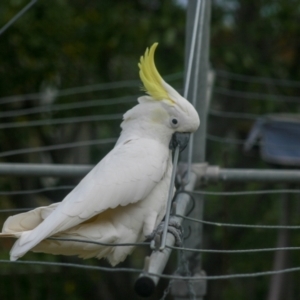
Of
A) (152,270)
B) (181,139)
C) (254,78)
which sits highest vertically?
(254,78)

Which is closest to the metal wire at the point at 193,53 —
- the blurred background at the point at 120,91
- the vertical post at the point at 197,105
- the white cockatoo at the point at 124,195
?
the vertical post at the point at 197,105

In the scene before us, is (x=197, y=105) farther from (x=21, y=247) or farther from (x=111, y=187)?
(x=21, y=247)

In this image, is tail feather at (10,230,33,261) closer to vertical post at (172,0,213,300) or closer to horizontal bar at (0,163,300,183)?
horizontal bar at (0,163,300,183)

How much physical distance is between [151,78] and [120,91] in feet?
6.80

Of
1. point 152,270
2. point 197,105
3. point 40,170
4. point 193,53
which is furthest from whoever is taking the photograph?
point 197,105

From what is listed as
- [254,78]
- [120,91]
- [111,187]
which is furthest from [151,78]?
[254,78]

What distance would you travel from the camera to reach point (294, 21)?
3781 millimetres

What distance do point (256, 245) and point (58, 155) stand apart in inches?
44.0

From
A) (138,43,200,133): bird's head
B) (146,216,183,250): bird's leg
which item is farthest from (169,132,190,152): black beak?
(146,216,183,250): bird's leg

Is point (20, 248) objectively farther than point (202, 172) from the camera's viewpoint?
No

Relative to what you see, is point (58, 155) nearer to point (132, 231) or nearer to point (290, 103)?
point (290, 103)

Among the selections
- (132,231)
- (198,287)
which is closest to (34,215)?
(132,231)

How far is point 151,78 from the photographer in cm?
164

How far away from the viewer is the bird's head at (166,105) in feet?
5.38
